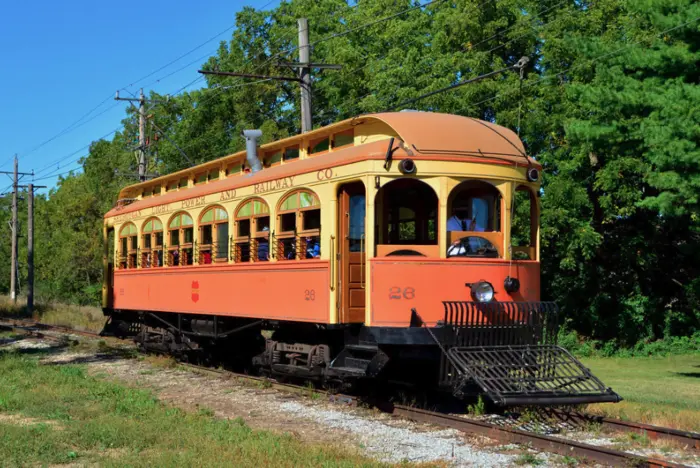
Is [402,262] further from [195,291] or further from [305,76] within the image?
[305,76]

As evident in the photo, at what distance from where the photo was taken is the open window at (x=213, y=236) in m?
14.1

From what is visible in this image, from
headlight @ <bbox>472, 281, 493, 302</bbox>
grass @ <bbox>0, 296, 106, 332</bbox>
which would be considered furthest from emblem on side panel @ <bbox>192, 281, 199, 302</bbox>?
grass @ <bbox>0, 296, 106, 332</bbox>

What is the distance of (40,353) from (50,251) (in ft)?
165

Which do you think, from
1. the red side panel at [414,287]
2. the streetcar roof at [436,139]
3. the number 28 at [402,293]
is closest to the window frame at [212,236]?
the streetcar roof at [436,139]

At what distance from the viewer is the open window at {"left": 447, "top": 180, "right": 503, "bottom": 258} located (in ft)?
35.3

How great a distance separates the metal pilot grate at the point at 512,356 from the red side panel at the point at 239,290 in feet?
6.08

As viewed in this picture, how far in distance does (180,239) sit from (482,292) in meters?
7.23

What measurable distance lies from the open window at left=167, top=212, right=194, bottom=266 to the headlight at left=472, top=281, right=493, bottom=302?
21.7ft

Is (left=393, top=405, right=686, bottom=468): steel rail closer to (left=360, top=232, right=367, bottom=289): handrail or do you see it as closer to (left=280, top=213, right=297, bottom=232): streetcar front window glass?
(left=360, top=232, right=367, bottom=289): handrail

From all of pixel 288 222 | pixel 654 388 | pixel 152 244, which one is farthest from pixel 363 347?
pixel 152 244

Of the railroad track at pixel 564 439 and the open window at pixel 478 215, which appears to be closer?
the railroad track at pixel 564 439

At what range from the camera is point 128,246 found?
62.0 ft

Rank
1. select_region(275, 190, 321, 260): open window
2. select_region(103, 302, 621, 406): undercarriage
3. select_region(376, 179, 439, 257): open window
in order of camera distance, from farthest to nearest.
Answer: select_region(275, 190, 321, 260): open window, select_region(376, 179, 439, 257): open window, select_region(103, 302, 621, 406): undercarriage

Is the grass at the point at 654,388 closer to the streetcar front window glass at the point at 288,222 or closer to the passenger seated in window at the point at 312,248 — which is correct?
the passenger seated in window at the point at 312,248
